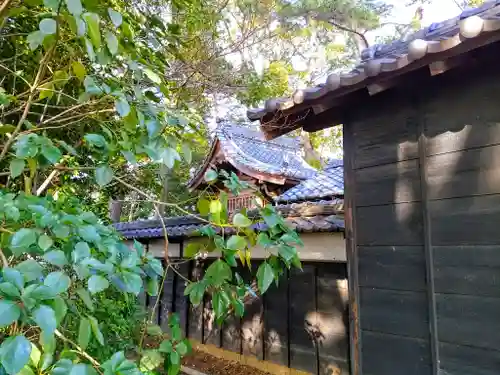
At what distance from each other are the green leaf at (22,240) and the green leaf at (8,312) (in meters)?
0.35

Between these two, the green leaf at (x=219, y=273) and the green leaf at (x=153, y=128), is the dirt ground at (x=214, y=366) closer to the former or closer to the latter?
the green leaf at (x=219, y=273)

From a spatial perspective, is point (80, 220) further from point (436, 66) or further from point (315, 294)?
point (315, 294)

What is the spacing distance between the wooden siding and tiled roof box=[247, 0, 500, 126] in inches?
108

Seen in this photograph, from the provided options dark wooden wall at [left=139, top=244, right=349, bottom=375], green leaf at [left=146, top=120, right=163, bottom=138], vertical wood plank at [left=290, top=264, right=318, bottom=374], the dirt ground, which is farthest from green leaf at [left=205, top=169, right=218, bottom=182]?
the dirt ground

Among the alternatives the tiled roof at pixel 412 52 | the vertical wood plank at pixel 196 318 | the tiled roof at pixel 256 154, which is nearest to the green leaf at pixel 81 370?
the tiled roof at pixel 412 52

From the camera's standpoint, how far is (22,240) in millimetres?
1178

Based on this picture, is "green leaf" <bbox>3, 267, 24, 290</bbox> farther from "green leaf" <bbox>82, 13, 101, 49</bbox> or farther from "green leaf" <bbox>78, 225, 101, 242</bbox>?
"green leaf" <bbox>82, 13, 101, 49</bbox>

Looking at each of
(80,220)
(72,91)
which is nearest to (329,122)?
(72,91)

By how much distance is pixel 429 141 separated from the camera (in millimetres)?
2699

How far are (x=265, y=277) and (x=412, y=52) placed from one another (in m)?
1.57

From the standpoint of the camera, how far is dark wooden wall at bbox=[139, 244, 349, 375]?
193 inches

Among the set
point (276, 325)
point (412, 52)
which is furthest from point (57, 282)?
point (276, 325)

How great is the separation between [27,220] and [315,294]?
14.4ft

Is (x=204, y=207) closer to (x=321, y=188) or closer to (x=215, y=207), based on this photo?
(x=215, y=207)
